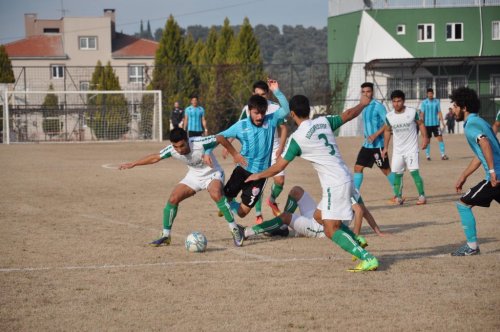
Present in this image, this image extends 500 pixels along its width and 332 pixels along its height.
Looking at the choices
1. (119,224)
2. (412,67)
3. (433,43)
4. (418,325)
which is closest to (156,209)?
(119,224)

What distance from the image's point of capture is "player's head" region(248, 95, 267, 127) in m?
10.3

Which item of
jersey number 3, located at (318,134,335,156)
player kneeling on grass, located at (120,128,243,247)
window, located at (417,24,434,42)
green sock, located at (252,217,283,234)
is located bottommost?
green sock, located at (252,217,283,234)

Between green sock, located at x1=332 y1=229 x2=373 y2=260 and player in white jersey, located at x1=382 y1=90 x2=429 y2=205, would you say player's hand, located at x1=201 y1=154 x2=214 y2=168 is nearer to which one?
green sock, located at x1=332 y1=229 x2=373 y2=260

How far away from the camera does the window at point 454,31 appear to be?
183 ft

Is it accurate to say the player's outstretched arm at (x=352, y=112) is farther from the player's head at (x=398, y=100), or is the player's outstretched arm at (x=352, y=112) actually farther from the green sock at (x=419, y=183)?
the green sock at (x=419, y=183)

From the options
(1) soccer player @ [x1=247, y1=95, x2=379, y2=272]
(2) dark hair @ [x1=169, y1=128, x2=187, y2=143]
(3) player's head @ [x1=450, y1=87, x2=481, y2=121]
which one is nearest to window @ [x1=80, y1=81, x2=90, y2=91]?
(2) dark hair @ [x1=169, y1=128, x2=187, y2=143]

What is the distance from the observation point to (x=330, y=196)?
26.5ft

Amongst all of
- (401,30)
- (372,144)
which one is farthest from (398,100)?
(401,30)

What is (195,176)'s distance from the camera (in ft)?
33.9

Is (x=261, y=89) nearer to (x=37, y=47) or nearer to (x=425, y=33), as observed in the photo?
(x=425, y=33)

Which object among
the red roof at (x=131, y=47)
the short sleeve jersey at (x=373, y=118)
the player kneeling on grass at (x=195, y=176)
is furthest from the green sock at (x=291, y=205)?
the red roof at (x=131, y=47)

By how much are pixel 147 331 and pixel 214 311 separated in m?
0.77

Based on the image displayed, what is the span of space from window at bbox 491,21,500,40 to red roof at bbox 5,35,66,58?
144 ft

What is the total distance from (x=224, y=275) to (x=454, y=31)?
50924 mm
